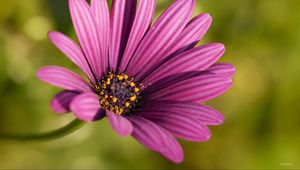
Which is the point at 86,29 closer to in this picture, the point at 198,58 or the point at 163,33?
the point at 163,33

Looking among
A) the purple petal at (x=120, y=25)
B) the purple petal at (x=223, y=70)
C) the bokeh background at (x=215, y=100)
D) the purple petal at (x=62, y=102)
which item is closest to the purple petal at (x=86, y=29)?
the purple petal at (x=120, y=25)

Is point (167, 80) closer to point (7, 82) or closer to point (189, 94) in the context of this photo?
point (189, 94)

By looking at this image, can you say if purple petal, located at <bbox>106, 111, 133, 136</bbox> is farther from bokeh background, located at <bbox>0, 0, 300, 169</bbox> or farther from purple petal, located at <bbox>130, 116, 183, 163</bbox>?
bokeh background, located at <bbox>0, 0, 300, 169</bbox>

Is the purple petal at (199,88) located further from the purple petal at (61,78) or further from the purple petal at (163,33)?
the purple petal at (61,78)

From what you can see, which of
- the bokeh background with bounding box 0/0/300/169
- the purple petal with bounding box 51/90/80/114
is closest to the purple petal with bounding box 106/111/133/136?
the purple petal with bounding box 51/90/80/114

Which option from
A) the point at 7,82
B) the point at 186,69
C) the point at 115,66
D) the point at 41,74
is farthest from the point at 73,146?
the point at 41,74

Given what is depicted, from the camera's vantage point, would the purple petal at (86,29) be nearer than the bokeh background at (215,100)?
Yes

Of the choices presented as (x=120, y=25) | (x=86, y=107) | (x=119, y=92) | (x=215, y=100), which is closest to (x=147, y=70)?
(x=119, y=92)
